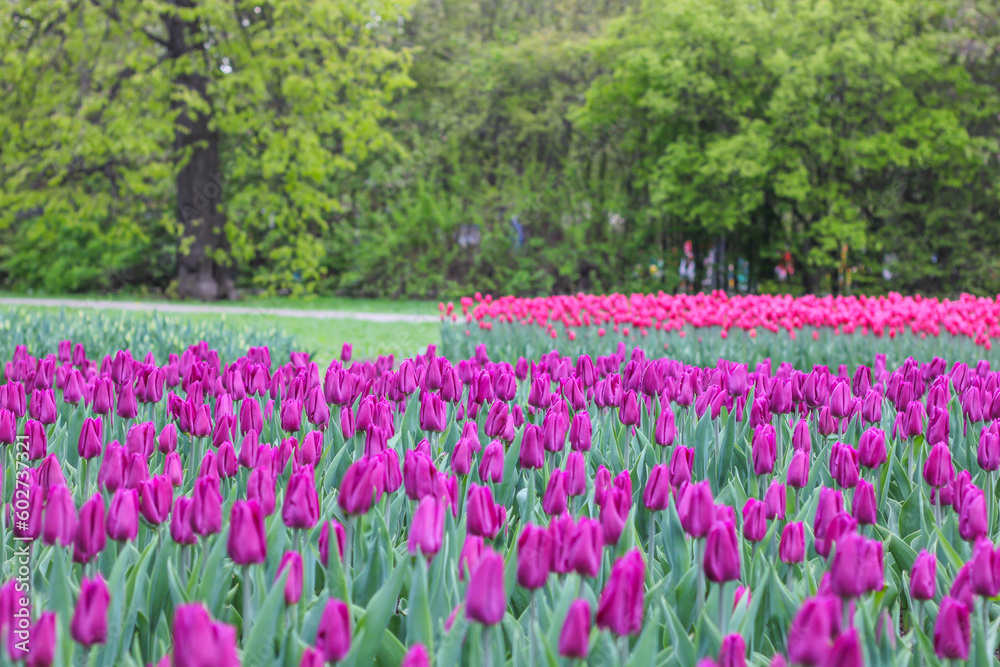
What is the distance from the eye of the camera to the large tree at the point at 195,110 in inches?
620

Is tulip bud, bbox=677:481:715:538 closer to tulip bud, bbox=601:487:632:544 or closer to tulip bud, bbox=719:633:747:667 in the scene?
tulip bud, bbox=601:487:632:544

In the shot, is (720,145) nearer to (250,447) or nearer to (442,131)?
(442,131)

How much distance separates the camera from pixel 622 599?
1189 mm

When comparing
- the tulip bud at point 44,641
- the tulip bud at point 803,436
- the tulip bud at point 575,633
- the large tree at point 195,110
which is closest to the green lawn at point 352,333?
the large tree at point 195,110

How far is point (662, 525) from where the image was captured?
189cm

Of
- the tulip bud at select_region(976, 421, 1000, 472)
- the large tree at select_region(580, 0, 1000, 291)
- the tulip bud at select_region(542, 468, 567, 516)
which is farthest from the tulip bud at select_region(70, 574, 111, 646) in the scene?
the large tree at select_region(580, 0, 1000, 291)

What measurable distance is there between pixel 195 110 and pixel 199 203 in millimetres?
1892

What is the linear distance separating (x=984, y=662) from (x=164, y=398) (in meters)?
2.77

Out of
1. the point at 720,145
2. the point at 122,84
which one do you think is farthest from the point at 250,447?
the point at 122,84

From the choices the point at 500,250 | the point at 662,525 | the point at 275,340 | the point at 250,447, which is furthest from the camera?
the point at 500,250

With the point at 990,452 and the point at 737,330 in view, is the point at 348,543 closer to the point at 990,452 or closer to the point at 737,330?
the point at 990,452

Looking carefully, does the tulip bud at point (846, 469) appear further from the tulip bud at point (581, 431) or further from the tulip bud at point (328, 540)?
the tulip bud at point (328, 540)

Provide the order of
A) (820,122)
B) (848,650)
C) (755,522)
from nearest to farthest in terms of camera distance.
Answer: (848,650) < (755,522) < (820,122)

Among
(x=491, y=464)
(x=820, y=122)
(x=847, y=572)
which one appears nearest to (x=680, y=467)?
(x=491, y=464)
